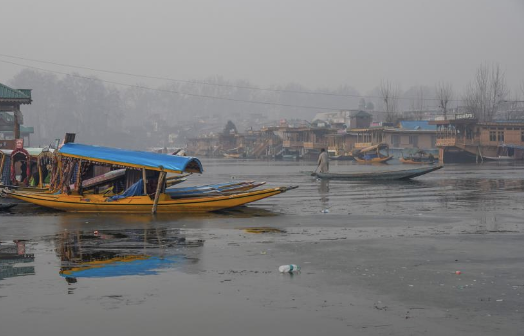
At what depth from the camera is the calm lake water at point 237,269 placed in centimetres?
787

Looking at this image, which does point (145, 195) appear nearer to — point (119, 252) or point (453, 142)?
point (119, 252)

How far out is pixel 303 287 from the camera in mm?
9469

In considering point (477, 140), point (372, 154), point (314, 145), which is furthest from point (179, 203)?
point (314, 145)

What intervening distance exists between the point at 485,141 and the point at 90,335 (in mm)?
61310

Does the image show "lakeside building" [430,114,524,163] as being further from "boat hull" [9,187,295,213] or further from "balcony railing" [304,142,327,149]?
"boat hull" [9,187,295,213]

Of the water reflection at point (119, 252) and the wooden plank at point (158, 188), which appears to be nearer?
the water reflection at point (119, 252)

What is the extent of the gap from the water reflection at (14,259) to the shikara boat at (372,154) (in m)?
55.7

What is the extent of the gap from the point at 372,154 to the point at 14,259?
62.9 m

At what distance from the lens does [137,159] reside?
18281 mm

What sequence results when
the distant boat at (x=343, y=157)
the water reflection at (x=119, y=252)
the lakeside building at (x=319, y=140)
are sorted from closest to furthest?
the water reflection at (x=119, y=252) < the lakeside building at (x=319, y=140) < the distant boat at (x=343, y=157)

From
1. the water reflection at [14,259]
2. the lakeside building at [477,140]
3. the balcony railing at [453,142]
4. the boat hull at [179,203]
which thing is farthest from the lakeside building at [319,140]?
the water reflection at [14,259]

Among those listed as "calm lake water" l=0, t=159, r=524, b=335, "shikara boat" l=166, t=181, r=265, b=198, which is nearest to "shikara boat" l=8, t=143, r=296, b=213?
"calm lake water" l=0, t=159, r=524, b=335

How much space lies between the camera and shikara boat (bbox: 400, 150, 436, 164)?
62.6m

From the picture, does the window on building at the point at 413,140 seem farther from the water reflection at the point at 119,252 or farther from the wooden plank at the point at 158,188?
the water reflection at the point at 119,252
